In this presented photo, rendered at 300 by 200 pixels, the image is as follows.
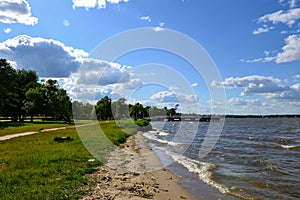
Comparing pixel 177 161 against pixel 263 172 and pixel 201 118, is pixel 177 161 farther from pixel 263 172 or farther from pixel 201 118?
pixel 201 118

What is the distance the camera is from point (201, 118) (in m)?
198

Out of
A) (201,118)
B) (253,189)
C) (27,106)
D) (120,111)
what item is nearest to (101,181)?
(253,189)

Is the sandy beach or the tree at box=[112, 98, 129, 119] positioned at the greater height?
the tree at box=[112, 98, 129, 119]

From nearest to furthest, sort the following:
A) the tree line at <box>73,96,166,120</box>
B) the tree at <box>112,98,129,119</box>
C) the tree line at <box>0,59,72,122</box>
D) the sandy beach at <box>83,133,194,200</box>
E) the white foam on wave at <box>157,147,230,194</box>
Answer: the sandy beach at <box>83,133,194,200</box> < the white foam on wave at <box>157,147,230,194</box> < the tree line at <box>0,59,72,122</box> < the tree at <box>112,98,129,119</box> < the tree line at <box>73,96,166,120</box>

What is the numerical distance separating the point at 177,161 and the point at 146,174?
7084 mm

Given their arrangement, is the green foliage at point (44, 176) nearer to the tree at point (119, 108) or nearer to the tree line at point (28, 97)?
the tree line at point (28, 97)

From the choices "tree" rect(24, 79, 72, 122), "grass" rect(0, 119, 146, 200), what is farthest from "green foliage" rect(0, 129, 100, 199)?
"tree" rect(24, 79, 72, 122)

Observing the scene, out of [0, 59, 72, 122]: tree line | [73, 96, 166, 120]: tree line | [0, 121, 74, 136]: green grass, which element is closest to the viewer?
[0, 121, 74, 136]: green grass

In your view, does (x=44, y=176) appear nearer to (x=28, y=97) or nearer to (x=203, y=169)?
(x=203, y=169)

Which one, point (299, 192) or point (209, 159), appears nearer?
point (299, 192)

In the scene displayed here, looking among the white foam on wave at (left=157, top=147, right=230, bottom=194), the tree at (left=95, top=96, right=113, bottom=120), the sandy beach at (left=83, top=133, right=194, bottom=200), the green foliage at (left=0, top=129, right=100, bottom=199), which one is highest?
the tree at (left=95, top=96, right=113, bottom=120)

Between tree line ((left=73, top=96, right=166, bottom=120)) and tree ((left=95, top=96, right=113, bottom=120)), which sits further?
tree ((left=95, top=96, right=113, bottom=120))

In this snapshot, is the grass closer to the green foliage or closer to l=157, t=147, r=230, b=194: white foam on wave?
the green foliage

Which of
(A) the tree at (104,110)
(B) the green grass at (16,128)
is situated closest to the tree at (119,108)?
(A) the tree at (104,110)
